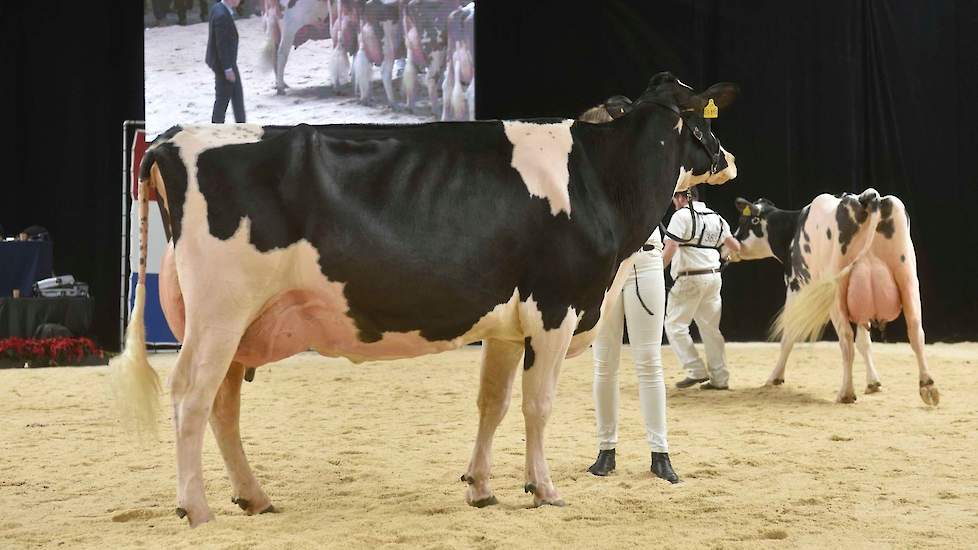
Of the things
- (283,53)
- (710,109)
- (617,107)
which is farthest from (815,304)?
(283,53)

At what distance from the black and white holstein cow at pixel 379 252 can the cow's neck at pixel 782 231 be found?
5.07 meters

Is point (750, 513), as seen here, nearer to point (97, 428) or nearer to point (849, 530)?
point (849, 530)

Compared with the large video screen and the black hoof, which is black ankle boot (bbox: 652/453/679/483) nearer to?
the black hoof

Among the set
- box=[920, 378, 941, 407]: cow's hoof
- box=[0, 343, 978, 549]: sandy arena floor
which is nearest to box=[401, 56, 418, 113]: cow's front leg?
box=[0, 343, 978, 549]: sandy arena floor

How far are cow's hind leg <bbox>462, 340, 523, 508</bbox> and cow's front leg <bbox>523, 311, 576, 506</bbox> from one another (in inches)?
7.1

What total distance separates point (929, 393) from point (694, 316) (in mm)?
2184

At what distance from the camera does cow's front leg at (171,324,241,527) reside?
11.3 ft

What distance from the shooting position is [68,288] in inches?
407

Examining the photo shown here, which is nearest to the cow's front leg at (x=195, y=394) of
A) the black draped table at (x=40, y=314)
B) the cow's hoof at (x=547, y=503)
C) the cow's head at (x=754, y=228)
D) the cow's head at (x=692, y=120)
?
the cow's hoof at (x=547, y=503)

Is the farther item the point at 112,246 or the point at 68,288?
the point at 112,246

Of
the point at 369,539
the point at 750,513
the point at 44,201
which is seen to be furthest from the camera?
the point at 44,201

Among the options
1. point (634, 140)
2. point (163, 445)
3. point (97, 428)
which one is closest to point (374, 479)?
point (163, 445)

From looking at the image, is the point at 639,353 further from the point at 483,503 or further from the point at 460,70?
the point at 460,70

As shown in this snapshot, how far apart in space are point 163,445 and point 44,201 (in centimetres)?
765
